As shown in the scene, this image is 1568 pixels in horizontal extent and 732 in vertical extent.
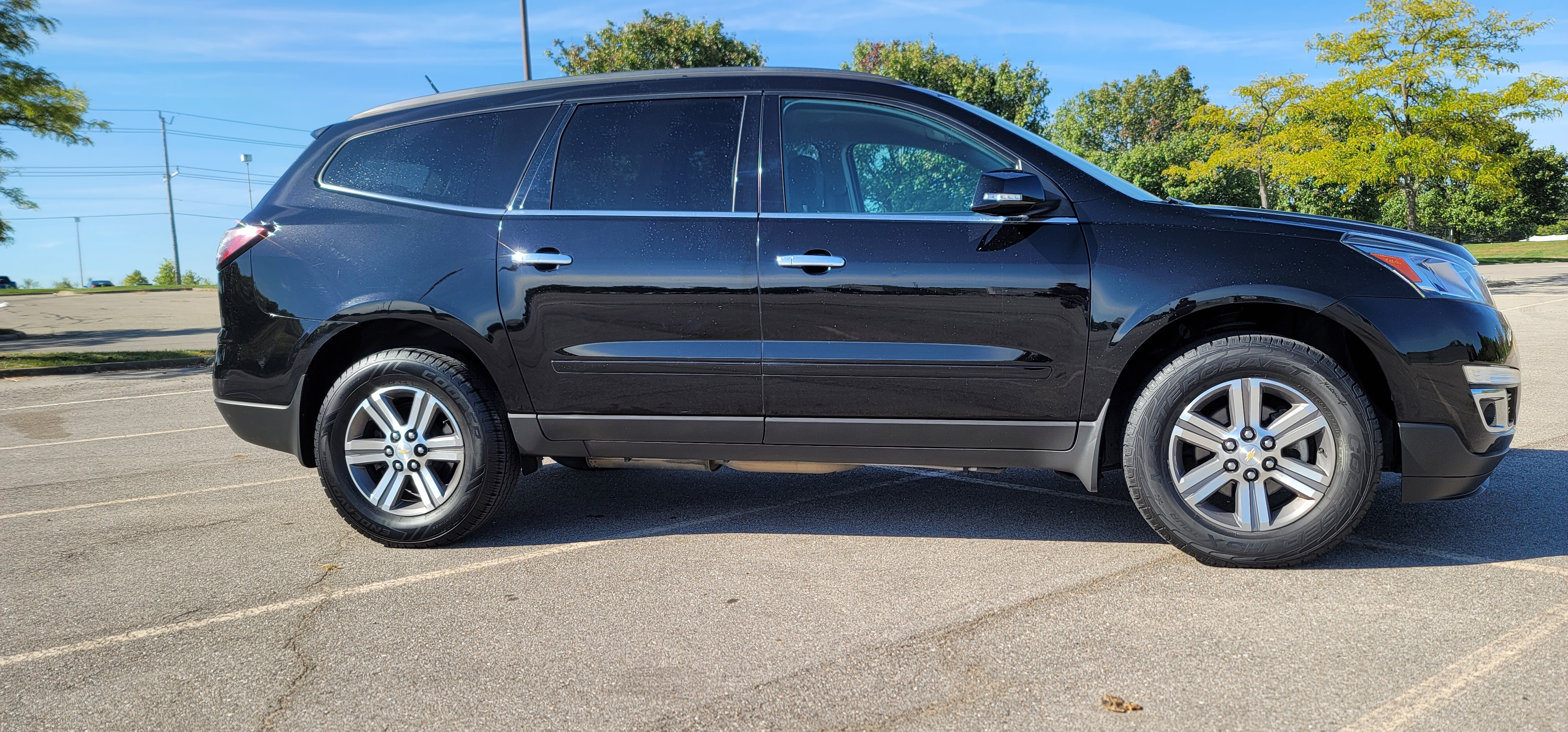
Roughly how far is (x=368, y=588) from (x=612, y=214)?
164 cm

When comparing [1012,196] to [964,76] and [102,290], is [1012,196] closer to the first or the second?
[964,76]

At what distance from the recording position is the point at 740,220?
3.89 metres

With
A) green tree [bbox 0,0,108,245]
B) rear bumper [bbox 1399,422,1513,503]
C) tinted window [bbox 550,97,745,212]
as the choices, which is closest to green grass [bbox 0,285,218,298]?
green tree [bbox 0,0,108,245]

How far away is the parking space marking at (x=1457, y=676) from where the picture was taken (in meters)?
2.44

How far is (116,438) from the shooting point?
299 inches

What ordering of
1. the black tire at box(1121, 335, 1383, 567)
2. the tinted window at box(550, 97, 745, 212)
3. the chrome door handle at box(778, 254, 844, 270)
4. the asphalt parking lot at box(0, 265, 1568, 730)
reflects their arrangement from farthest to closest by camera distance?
1. the tinted window at box(550, 97, 745, 212)
2. the chrome door handle at box(778, 254, 844, 270)
3. the black tire at box(1121, 335, 1383, 567)
4. the asphalt parking lot at box(0, 265, 1568, 730)

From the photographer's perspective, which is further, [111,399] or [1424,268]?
[111,399]

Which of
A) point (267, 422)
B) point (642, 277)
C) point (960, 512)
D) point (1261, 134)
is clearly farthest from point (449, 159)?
point (1261, 134)

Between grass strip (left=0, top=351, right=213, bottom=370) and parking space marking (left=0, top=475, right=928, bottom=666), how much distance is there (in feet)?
44.1

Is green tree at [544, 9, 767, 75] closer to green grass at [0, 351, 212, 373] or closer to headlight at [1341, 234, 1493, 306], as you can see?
green grass at [0, 351, 212, 373]

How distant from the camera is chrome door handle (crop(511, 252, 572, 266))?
3.95 metres

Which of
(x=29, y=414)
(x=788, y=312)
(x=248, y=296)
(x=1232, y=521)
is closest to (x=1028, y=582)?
(x=1232, y=521)

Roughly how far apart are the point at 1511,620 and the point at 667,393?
2839mm

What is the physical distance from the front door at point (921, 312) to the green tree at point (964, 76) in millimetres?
30910
